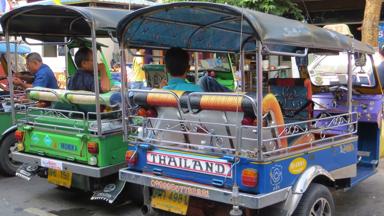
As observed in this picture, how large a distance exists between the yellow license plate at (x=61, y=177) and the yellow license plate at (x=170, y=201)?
1.41 m

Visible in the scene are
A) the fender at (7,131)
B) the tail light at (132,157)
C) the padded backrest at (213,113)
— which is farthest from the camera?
the fender at (7,131)

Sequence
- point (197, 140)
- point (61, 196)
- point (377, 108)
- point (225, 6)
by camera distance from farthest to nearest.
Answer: point (61, 196), point (377, 108), point (197, 140), point (225, 6)

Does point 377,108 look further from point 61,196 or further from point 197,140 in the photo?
point 61,196

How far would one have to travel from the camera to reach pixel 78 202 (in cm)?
550

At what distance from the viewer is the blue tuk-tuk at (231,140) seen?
3.27 m

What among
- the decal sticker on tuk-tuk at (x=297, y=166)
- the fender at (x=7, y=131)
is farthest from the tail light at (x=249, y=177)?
the fender at (x=7, y=131)

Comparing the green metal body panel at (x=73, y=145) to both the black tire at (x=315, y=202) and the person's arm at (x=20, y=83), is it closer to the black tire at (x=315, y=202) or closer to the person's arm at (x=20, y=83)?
the person's arm at (x=20, y=83)

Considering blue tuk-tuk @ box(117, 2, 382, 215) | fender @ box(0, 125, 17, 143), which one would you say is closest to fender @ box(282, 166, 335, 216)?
blue tuk-tuk @ box(117, 2, 382, 215)

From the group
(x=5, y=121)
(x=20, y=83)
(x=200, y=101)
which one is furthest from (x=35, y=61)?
(x=200, y=101)

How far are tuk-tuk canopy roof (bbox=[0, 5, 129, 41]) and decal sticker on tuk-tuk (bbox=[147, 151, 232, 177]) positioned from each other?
1543mm

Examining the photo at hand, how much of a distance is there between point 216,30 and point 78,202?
2.66 m

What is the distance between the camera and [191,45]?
562cm

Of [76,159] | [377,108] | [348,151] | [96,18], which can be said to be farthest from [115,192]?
[377,108]

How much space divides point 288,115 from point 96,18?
8.39 ft
